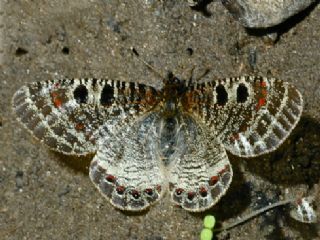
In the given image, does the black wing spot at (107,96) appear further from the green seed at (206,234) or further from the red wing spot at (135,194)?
the green seed at (206,234)

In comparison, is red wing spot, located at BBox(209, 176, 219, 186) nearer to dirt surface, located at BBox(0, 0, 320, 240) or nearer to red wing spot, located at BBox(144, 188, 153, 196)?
red wing spot, located at BBox(144, 188, 153, 196)

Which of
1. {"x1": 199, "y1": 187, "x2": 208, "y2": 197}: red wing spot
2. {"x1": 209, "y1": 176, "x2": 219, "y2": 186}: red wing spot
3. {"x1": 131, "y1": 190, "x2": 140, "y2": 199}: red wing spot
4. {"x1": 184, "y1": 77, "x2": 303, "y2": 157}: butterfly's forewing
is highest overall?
{"x1": 184, "y1": 77, "x2": 303, "y2": 157}: butterfly's forewing

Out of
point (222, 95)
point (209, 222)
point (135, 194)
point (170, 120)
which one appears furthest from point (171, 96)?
point (209, 222)

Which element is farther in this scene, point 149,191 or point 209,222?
point 209,222

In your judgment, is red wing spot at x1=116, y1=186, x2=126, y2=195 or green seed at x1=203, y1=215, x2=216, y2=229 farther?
green seed at x1=203, y1=215, x2=216, y2=229

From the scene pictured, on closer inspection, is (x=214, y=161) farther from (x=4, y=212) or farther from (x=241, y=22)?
(x=4, y=212)

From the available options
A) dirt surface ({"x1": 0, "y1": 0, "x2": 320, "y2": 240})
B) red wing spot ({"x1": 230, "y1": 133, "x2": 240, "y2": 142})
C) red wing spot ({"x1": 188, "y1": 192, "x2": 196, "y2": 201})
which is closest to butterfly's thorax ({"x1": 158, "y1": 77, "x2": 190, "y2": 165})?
red wing spot ({"x1": 188, "y1": 192, "x2": 196, "y2": 201})

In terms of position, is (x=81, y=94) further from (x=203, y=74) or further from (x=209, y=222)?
(x=209, y=222)

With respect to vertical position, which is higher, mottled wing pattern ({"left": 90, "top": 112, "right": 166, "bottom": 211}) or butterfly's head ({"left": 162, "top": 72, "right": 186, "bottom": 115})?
butterfly's head ({"left": 162, "top": 72, "right": 186, "bottom": 115})
